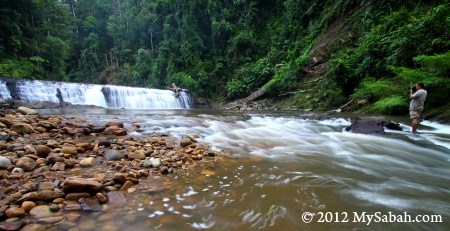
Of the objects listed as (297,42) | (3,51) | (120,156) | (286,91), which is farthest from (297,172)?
(3,51)

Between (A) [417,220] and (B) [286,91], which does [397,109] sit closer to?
(B) [286,91]

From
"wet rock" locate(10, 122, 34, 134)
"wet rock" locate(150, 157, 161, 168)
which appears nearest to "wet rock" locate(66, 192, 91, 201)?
"wet rock" locate(150, 157, 161, 168)

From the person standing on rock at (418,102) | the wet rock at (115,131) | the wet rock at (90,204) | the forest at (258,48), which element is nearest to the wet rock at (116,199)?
the wet rock at (90,204)

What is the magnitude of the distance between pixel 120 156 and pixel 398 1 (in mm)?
15989

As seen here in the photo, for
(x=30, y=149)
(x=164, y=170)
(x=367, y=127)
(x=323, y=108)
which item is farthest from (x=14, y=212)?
(x=323, y=108)

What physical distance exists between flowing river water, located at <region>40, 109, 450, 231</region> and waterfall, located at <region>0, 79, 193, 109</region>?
1492 centimetres

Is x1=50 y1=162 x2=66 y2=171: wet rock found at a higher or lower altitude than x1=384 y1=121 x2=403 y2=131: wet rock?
lower

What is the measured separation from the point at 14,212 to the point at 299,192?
268cm

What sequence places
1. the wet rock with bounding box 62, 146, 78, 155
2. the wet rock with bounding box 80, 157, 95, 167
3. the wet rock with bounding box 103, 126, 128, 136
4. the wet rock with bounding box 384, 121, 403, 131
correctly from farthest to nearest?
the wet rock with bounding box 384, 121, 403, 131, the wet rock with bounding box 103, 126, 128, 136, the wet rock with bounding box 62, 146, 78, 155, the wet rock with bounding box 80, 157, 95, 167

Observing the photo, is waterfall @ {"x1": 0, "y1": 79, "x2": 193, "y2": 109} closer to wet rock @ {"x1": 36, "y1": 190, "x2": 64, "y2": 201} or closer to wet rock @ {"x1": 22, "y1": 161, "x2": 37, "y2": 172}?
wet rock @ {"x1": 22, "y1": 161, "x2": 37, "y2": 172}

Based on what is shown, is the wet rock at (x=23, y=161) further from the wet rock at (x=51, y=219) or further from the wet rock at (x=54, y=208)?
the wet rock at (x=51, y=219)

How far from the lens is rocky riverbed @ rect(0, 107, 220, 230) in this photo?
2.03m

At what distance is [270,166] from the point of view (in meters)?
3.54

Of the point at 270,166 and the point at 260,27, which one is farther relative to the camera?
the point at 260,27
